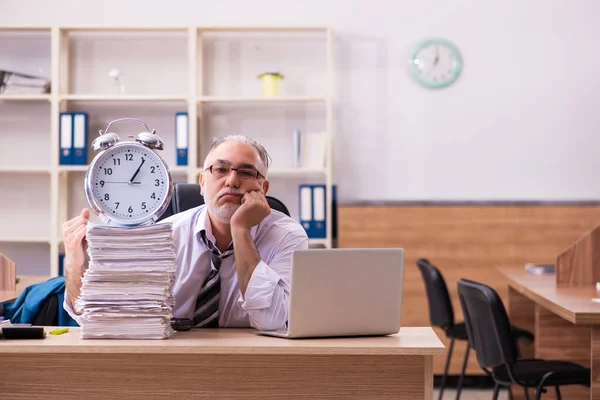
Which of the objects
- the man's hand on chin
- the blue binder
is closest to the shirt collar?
the man's hand on chin

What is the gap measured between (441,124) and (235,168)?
329cm

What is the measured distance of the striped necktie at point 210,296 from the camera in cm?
228

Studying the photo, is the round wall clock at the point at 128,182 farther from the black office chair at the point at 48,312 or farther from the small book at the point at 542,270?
the small book at the point at 542,270

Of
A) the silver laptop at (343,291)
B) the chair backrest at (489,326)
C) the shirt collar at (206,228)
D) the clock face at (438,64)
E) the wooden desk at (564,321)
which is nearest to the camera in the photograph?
the silver laptop at (343,291)

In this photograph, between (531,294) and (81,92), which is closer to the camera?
(531,294)

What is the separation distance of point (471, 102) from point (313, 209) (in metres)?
1.32

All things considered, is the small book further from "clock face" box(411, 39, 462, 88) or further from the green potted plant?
the green potted plant

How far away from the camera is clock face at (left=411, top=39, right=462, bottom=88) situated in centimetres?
535

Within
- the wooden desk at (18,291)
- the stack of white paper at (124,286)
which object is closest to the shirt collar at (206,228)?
the stack of white paper at (124,286)

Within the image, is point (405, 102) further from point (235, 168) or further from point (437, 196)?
point (235, 168)

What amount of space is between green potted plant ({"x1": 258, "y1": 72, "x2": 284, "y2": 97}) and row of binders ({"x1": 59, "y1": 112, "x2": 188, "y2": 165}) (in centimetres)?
53

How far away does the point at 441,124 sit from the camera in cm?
537

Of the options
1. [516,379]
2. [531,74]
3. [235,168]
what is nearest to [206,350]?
[235,168]

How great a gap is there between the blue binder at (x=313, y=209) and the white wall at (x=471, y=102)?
38 centimetres
